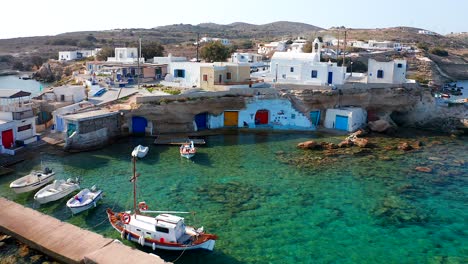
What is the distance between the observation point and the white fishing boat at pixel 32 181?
2450 cm

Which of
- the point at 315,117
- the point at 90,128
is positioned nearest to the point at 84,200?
the point at 90,128

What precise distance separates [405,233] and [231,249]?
9.07 metres

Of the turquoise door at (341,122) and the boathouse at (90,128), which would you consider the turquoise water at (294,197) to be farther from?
the turquoise door at (341,122)

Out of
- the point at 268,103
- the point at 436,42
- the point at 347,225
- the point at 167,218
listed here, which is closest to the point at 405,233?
the point at 347,225

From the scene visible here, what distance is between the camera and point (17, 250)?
18281 mm

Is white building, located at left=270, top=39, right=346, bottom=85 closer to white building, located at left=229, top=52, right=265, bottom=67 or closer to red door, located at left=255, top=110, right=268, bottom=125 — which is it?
red door, located at left=255, top=110, right=268, bottom=125

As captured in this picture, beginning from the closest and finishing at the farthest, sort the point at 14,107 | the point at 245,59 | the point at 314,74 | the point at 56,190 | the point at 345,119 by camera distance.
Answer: the point at 56,190 < the point at 14,107 < the point at 345,119 < the point at 314,74 < the point at 245,59

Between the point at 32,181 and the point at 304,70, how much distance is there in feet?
100

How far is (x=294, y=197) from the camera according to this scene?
2478 centimetres

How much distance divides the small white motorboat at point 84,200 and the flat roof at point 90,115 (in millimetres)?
11882

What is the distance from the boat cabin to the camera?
18.1 meters

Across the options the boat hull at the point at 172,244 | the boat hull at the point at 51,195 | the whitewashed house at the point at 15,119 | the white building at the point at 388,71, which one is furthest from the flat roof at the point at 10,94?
the white building at the point at 388,71

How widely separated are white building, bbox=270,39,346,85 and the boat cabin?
30.5 m

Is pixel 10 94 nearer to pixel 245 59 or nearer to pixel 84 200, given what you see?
pixel 84 200
